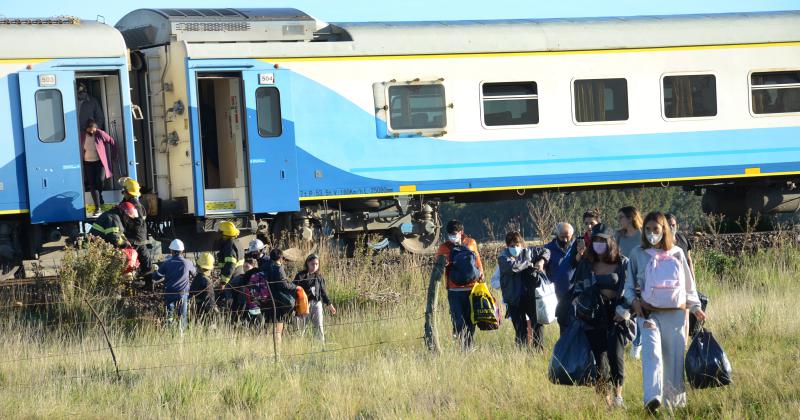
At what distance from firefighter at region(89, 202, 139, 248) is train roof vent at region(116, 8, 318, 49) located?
9.51 ft

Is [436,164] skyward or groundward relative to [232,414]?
→ skyward

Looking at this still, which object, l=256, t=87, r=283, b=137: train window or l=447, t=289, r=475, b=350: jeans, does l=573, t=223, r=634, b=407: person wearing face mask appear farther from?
l=256, t=87, r=283, b=137: train window

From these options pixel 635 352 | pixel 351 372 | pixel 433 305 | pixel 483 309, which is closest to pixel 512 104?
pixel 433 305

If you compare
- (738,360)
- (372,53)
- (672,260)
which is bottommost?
(738,360)

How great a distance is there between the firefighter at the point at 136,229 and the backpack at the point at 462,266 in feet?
17.2

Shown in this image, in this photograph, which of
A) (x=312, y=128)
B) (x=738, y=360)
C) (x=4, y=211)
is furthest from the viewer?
(x=312, y=128)

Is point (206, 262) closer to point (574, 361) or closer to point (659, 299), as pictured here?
point (574, 361)

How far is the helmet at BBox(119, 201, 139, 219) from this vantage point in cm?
1460

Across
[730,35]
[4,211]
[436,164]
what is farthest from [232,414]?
[730,35]

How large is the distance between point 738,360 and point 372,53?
8.16 m

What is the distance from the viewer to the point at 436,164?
1719 centimetres

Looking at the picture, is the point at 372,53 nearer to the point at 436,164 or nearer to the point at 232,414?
the point at 436,164

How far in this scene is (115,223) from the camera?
14.3 metres

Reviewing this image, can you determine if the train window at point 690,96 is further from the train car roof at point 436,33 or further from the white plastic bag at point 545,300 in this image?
the white plastic bag at point 545,300
